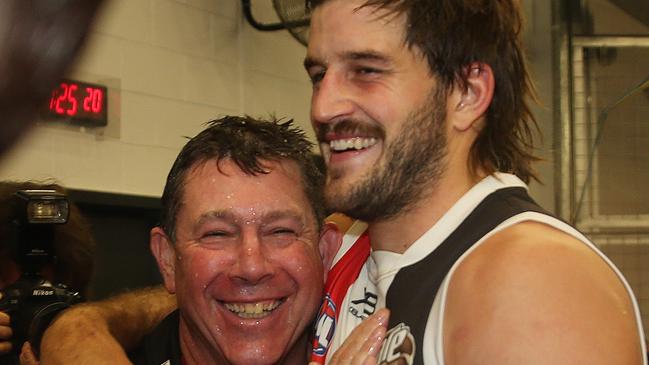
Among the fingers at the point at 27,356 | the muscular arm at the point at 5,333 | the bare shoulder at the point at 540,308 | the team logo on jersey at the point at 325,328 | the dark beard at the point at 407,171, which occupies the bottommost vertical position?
the fingers at the point at 27,356

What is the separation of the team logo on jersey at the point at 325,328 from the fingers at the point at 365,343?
0.25m

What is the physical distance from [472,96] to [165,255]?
34.3 inches

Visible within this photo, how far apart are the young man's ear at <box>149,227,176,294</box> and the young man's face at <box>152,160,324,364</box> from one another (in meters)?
0.06

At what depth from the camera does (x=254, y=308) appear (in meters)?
1.90

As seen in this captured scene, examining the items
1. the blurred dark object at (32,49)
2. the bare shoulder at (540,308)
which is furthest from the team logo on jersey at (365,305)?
the blurred dark object at (32,49)

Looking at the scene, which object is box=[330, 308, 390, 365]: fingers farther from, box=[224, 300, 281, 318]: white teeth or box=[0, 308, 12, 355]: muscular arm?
box=[0, 308, 12, 355]: muscular arm

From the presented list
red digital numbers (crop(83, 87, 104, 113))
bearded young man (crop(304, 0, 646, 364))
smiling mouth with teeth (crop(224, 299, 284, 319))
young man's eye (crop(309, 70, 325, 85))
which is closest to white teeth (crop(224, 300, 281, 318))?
smiling mouth with teeth (crop(224, 299, 284, 319))

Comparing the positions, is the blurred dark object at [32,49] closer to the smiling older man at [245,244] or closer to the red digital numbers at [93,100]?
the smiling older man at [245,244]

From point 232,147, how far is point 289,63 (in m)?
3.21

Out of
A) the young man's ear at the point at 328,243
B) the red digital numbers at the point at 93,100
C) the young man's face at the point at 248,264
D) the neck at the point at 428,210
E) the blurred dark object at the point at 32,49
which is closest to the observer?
the blurred dark object at the point at 32,49

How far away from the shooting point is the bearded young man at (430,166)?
1.26 metres

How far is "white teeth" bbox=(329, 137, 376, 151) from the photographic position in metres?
1.47

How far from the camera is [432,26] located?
1520mm

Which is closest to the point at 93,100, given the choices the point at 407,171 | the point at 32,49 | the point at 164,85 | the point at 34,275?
the point at 164,85
